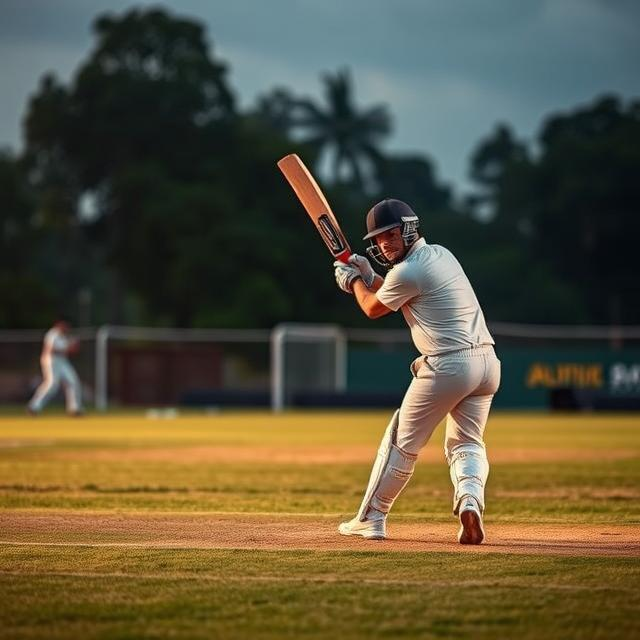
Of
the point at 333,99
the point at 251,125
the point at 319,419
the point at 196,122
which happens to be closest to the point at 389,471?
the point at 319,419

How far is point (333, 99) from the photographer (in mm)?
99312

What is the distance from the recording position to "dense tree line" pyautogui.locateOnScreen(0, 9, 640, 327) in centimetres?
6556

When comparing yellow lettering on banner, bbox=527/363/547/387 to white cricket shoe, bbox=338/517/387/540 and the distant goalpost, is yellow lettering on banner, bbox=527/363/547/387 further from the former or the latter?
white cricket shoe, bbox=338/517/387/540

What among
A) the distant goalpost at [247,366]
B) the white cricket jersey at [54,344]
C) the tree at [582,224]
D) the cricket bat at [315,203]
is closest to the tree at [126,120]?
the distant goalpost at [247,366]

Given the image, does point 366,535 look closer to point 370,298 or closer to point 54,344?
point 370,298

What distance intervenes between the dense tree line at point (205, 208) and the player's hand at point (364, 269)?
2087 inches

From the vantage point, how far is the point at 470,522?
9492 mm

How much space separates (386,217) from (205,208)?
182 ft

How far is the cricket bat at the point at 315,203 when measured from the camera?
10992mm

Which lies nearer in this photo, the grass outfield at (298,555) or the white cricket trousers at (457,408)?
the grass outfield at (298,555)

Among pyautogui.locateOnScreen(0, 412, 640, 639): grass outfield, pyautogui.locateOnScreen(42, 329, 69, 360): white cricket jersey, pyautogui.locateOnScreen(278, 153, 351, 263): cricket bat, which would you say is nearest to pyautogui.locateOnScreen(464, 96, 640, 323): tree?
pyautogui.locateOnScreen(42, 329, 69, 360): white cricket jersey

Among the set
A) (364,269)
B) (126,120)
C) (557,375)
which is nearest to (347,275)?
(364,269)

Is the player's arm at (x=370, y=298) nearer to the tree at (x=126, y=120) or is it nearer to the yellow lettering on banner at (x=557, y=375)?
the yellow lettering on banner at (x=557, y=375)

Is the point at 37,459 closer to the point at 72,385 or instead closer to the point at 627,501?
the point at 627,501
